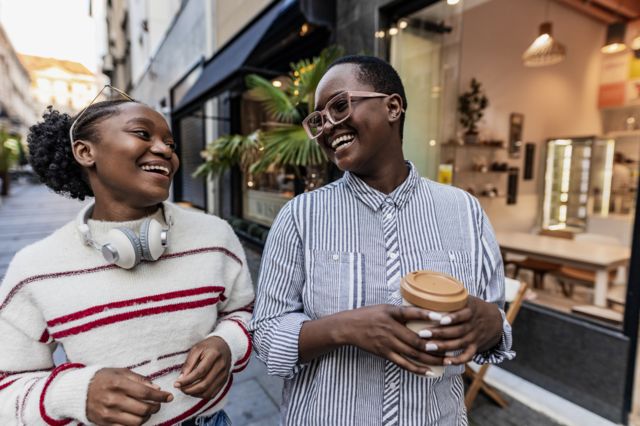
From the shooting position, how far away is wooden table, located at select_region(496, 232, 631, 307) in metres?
3.86

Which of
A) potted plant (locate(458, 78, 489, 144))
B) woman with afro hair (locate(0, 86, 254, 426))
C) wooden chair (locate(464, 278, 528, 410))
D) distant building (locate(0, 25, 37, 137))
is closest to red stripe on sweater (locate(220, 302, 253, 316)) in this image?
woman with afro hair (locate(0, 86, 254, 426))

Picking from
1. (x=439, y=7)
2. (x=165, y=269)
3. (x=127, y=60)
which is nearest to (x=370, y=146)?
(x=165, y=269)

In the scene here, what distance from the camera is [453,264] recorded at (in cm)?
A: 109

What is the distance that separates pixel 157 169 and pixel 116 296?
1.24ft

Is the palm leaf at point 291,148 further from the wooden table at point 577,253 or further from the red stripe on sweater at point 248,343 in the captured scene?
the wooden table at point 577,253

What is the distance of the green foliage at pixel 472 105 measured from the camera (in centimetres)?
595

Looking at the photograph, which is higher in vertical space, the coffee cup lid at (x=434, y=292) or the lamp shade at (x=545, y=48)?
the lamp shade at (x=545, y=48)

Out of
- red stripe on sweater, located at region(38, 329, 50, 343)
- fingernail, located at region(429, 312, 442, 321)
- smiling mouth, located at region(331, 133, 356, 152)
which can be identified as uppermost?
smiling mouth, located at region(331, 133, 356, 152)

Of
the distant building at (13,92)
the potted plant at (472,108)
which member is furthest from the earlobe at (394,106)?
the distant building at (13,92)

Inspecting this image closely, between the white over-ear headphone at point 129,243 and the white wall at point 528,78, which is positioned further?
the white wall at point 528,78

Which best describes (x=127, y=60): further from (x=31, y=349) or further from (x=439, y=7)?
(x=31, y=349)

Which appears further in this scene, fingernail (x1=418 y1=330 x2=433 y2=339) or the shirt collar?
the shirt collar

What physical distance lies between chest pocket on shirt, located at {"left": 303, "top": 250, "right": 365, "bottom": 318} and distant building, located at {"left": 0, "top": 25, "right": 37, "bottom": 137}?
39.2 meters

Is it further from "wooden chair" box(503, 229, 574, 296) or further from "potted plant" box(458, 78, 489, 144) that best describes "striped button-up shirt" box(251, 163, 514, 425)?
"potted plant" box(458, 78, 489, 144)
